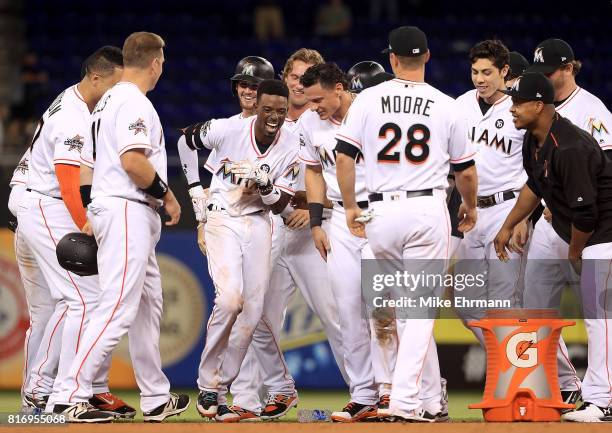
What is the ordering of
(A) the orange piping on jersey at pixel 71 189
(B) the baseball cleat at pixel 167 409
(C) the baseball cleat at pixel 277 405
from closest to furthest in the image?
(B) the baseball cleat at pixel 167 409
(A) the orange piping on jersey at pixel 71 189
(C) the baseball cleat at pixel 277 405

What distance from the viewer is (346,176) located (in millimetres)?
6355

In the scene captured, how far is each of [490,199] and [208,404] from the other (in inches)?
92.2

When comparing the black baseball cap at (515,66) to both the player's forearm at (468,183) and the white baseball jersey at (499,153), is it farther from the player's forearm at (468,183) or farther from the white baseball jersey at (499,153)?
the player's forearm at (468,183)

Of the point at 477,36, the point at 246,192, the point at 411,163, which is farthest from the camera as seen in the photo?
the point at 477,36

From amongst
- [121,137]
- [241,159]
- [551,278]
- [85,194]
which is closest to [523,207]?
[551,278]

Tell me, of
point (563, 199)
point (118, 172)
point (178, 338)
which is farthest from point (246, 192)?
point (178, 338)

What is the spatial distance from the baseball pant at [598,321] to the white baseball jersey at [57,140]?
3081 mm

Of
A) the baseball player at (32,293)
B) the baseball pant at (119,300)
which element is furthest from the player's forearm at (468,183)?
the baseball player at (32,293)

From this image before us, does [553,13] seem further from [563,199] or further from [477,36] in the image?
[563,199]

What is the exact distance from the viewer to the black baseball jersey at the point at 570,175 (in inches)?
244

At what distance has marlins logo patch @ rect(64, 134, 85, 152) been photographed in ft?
21.8

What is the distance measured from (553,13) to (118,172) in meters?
10.6

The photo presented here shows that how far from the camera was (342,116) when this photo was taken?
7.08 m

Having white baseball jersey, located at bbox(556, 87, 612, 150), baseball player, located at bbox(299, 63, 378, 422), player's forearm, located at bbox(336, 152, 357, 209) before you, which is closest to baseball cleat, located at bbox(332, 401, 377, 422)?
baseball player, located at bbox(299, 63, 378, 422)
